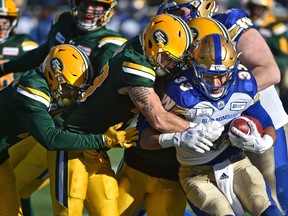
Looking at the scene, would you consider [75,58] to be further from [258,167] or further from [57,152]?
[258,167]

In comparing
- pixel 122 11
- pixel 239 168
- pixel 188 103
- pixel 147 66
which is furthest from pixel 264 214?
pixel 122 11

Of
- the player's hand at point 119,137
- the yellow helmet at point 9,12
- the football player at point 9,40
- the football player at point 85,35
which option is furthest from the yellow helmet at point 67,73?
the yellow helmet at point 9,12

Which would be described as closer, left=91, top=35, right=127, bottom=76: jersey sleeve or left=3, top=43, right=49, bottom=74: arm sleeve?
left=91, top=35, right=127, bottom=76: jersey sleeve

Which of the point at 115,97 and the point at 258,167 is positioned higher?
the point at 115,97

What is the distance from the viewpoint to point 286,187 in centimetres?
525

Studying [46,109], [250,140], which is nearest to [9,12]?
[46,109]

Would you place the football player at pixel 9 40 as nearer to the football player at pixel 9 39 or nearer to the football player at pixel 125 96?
the football player at pixel 9 39

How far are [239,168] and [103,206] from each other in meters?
0.81

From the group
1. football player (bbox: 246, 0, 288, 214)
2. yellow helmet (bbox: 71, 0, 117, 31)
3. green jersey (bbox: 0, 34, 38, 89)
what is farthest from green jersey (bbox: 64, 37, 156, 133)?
football player (bbox: 246, 0, 288, 214)

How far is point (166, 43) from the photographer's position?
4766 mm

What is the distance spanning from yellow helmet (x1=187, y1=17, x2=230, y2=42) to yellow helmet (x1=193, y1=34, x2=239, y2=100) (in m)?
0.23

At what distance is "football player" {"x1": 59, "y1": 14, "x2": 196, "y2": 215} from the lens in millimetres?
4703

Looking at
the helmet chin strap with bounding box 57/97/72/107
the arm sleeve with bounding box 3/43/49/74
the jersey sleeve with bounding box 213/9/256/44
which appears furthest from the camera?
the arm sleeve with bounding box 3/43/49/74

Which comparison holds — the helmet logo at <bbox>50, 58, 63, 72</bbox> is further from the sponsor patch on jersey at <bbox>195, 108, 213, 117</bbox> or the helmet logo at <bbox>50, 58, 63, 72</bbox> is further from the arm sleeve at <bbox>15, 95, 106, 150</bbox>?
Answer: the sponsor patch on jersey at <bbox>195, 108, 213, 117</bbox>
